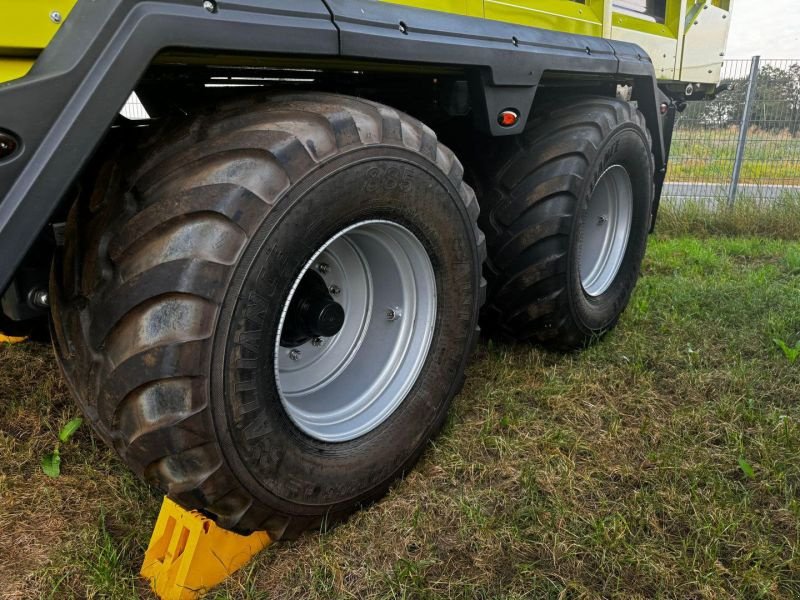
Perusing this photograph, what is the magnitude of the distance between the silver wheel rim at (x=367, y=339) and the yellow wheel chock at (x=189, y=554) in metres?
0.40

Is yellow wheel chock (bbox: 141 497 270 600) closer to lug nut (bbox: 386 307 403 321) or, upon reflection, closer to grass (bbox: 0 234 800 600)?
grass (bbox: 0 234 800 600)

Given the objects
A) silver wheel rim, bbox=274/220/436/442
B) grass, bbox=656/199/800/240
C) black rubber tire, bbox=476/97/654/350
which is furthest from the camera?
grass, bbox=656/199/800/240

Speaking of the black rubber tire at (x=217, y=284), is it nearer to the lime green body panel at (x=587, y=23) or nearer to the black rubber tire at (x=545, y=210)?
the lime green body panel at (x=587, y=23)

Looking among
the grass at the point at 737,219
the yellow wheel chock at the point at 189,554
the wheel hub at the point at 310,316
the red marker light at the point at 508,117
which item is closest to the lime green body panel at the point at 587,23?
the red marker light at the point at 508,117

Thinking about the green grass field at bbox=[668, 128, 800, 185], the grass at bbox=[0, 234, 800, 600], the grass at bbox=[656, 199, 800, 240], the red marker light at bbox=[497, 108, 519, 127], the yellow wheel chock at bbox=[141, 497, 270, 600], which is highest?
the red marker light at bbox=[497, 108, 519, 127]

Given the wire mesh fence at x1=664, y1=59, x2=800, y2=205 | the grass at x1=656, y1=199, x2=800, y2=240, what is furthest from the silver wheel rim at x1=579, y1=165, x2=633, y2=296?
the wire mesh fence at x1=664, y1=59, x2=800, y2=205

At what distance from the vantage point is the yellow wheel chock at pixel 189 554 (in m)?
1.65

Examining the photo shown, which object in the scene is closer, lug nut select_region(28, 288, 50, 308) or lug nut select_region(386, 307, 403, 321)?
lug nut select_region(28, 288, 50, 308)

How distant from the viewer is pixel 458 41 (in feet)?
6.18

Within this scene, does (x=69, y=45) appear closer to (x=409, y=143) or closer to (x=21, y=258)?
(x=21, y=258)

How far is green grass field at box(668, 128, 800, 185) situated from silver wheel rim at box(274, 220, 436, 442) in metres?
5.91

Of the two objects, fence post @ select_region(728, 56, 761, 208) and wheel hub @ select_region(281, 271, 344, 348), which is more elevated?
wheel hub @ select_region(281, 271, 344, 348)

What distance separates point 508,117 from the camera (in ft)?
7.17

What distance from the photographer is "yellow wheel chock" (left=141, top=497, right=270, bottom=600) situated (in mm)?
1652
